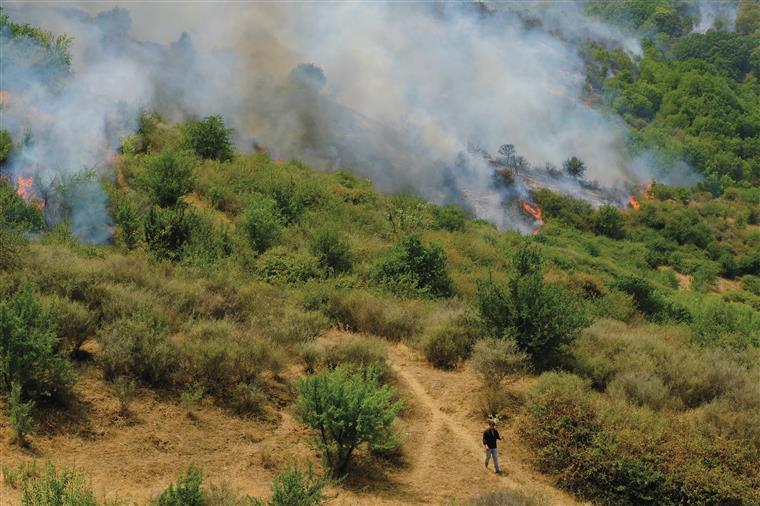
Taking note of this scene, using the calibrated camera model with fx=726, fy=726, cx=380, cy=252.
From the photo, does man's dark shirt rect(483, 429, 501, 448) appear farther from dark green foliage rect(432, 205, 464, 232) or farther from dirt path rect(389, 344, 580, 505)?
dark green foliage rect(432, 205, 464, 232)

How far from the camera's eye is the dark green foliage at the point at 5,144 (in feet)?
56.7

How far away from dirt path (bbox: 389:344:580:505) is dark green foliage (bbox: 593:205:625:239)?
2554 centimetres

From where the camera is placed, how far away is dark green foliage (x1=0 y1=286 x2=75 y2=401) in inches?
341

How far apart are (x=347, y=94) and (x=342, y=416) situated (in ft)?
96.2

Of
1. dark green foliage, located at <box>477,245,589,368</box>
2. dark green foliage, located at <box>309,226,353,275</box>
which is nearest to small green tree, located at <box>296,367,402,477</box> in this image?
dark green foliage, located at <box>477,245,589,368</box>

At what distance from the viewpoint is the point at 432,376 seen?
12.4m

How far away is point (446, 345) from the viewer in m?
12.8

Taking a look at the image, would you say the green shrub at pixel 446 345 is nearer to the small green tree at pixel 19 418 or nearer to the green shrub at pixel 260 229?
the green shrub at pixel 260 229

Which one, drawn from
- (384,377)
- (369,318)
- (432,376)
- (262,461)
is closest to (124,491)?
(262,461)

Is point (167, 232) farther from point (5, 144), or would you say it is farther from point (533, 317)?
point (533, 317)

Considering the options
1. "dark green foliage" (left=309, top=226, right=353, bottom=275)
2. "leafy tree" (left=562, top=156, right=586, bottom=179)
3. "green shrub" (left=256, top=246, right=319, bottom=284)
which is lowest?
"green shrub" (left=256, top=246, right=319, bottom=284)

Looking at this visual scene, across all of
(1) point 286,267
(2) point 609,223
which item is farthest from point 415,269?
(2) point 609,223

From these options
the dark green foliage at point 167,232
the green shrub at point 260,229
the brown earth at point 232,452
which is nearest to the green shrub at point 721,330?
the brown earth at point 232,452

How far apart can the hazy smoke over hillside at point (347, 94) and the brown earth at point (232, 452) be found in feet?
27.0
